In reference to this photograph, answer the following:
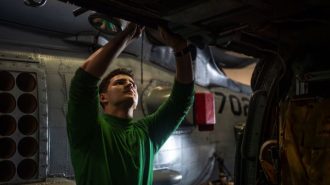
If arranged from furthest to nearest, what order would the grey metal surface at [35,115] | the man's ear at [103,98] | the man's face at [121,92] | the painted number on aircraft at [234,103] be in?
the painted number on aircraft at [234,103], the grey metal surface at [35,115], the man's ear at [103,98], the man's face at [121,92]

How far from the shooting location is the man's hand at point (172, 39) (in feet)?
6.10

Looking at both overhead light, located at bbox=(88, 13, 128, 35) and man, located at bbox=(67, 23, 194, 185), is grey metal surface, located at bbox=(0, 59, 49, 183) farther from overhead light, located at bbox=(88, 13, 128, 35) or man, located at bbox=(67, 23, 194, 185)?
overhead light, located at bbox=(88, 13, 128, 35)

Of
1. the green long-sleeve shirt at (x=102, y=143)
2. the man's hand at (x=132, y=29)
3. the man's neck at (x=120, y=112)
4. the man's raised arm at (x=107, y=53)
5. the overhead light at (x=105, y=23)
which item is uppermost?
the overhead light at (x=105, y=23)

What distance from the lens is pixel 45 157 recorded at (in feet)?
9.21

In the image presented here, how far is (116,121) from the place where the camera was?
2084mm

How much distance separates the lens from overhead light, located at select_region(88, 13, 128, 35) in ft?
5.88

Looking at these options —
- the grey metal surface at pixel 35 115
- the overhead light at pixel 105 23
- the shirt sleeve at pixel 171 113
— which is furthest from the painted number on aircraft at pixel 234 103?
the overhead light at pixel 105 23

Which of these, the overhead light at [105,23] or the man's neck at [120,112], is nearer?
the overhead light at [105,23]

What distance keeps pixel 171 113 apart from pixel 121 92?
1.11 ft

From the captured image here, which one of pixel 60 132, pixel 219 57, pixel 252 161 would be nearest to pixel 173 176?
pixel 60 132

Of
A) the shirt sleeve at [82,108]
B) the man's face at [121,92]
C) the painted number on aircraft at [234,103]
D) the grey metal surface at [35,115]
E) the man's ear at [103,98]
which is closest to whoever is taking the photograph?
the shirt sleeve at [82,108]

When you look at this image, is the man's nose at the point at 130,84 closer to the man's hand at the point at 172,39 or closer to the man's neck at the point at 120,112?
the man's neck at the point at 120,112

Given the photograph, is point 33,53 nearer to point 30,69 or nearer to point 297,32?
point 30,69

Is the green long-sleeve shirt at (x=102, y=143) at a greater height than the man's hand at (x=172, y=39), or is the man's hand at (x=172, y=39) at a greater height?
the man's hand at (x=172, y=39)
